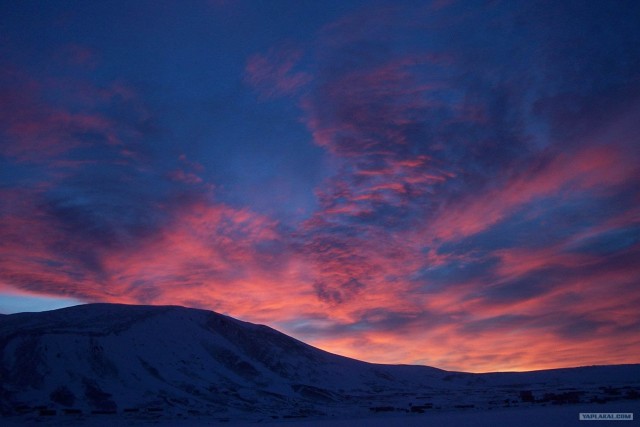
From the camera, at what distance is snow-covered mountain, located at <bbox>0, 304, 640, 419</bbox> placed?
58.3 meters

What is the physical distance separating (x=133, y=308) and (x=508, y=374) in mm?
112834

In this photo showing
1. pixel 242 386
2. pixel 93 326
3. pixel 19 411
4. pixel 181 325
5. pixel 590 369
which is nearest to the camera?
pixel 19 411

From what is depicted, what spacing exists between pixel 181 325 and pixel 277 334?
3162 cm

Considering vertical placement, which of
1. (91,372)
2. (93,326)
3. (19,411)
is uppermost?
(93,326)

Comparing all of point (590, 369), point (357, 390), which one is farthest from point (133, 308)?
point (590, 369)

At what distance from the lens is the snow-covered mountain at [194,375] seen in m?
58.3

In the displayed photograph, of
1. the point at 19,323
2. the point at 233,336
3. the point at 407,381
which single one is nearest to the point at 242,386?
the point at 233,336

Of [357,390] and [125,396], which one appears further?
[357,390]

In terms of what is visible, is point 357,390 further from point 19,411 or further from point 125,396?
point 19,411

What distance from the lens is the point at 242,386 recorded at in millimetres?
83000

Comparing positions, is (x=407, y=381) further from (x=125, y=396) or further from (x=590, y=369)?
(x=125, y=396)

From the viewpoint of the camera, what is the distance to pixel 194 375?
266ft

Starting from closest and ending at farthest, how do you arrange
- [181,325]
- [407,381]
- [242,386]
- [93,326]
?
[242,386] < [93,326] < [181,325] < [407,381]

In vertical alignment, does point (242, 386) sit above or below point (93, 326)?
below
